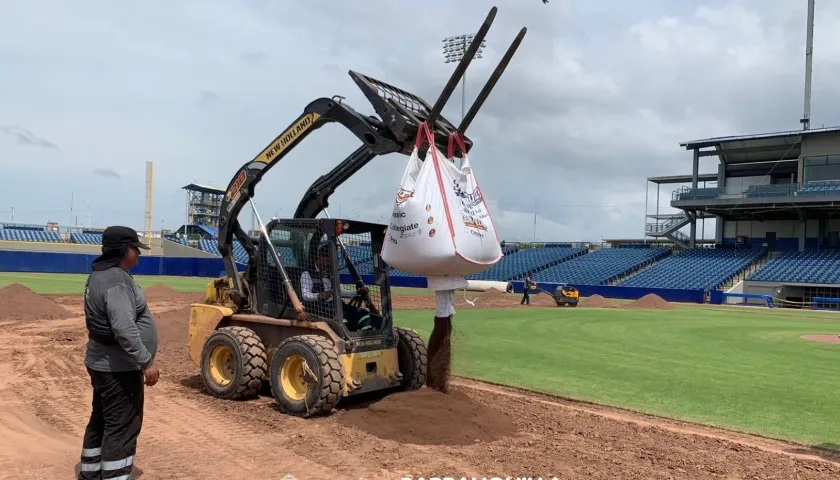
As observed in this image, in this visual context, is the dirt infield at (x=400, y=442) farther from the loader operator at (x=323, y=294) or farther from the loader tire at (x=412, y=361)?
the loader operator at (x=323, y=294)

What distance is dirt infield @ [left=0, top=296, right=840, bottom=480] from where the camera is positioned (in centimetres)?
527

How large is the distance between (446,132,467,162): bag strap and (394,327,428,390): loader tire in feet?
7.65

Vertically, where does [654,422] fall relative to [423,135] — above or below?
below

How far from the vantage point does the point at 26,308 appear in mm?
17500

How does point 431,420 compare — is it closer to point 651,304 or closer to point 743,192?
point 651,304

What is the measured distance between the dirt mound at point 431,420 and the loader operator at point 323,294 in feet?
3.90

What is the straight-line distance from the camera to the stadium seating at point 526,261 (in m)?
48.6

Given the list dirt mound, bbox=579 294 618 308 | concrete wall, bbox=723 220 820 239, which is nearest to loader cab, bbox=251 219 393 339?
dirt mound, bbox=579 294 618 308

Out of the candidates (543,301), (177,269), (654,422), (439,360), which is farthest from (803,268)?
(177,269)

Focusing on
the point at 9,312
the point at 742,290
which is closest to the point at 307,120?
the point at 9,312

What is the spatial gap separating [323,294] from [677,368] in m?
7.13

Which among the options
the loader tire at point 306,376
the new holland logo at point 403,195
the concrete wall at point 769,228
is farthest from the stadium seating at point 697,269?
the new holland logo at point 403,195

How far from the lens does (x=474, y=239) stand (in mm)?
5965

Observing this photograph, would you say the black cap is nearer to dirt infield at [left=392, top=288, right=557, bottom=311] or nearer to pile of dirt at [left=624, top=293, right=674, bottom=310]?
dirt infield at [left=392, top=288, right=557, bottom=311]
